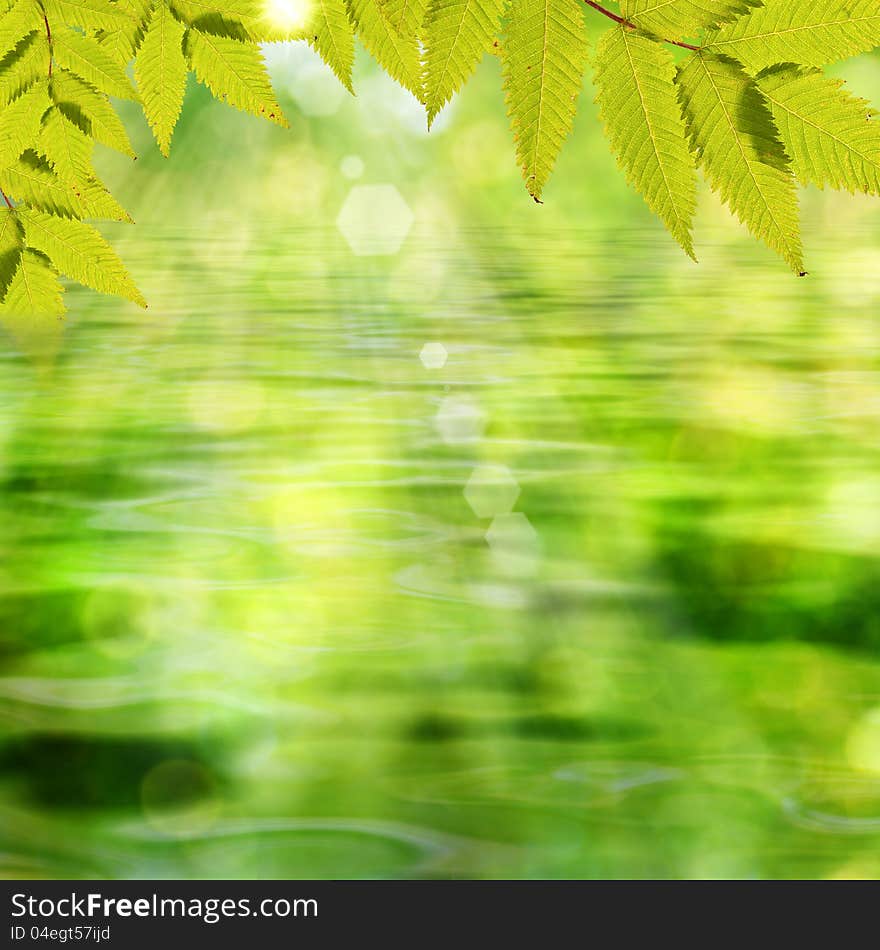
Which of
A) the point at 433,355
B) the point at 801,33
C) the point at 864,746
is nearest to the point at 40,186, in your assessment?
the point at 801,33

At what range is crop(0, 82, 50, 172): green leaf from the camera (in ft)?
3.16

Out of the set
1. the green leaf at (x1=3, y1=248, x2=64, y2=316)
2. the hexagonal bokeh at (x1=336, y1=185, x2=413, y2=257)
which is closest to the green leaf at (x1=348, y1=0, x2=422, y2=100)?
the green leaf at (x1=3, y1=248, x2=64, y2=316)

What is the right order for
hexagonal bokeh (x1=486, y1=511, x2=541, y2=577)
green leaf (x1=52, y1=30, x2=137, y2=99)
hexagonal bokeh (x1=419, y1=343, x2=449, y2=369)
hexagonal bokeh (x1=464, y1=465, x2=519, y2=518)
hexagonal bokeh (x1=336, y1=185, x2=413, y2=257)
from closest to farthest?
1. green leaf (x1=52, y1=30, x2=137, y2=99)
2. hexagonal bokeh (x1=486, y1=511, x2=541, y2=577)
3. hexagonal bokeh (x1=464, y1=465, x2=519, y2=518)
4. hexagonal bokeh (x1=419, y1=343, x2=449, y2=369)
5. hexagonal bokeh (x1=336, y1=185, x2=413, y2=257)

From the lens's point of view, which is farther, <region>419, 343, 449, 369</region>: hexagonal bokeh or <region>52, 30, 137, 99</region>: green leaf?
<region>419, 343, 449, 369</region>: hexagonal bokeh

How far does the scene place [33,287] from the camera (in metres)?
1.08

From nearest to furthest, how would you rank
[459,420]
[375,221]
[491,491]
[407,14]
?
1. [407,14]
2. [491,491]
3. [459,420]
4. [375,221]

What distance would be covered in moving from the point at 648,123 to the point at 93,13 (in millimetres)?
519

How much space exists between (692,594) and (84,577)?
2.09m

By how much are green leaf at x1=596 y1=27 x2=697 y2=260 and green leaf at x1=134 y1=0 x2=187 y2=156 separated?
0.40 metres

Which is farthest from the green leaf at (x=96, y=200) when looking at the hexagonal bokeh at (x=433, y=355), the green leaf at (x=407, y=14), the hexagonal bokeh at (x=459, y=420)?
the hexagonal bokeh at (x=433, y=355)

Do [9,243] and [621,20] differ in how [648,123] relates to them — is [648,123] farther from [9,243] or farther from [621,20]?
[9,243]

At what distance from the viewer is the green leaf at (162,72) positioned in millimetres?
910

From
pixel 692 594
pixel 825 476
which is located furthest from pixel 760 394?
pixel 692 594

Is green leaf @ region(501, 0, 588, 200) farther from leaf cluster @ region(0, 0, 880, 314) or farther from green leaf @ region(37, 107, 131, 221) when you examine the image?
green leaf @ region(37, 107, 131, 221)
